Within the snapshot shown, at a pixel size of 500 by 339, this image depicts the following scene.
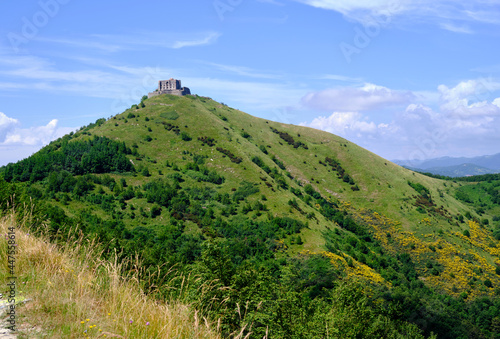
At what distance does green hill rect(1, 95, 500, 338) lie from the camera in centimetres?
7281

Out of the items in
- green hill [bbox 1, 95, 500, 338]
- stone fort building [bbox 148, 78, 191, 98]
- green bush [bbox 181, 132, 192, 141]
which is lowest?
green hill [bbox 1, 95, 500, 338]

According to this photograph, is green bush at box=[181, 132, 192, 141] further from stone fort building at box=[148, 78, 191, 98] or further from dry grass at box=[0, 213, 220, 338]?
dry grass at box=[0, 213, 220, 338]

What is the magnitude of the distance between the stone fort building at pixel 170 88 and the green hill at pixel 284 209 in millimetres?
26384

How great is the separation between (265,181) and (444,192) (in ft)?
310

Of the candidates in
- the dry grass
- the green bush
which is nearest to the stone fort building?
the green bush

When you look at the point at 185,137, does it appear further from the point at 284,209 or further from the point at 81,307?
the point at 81,307

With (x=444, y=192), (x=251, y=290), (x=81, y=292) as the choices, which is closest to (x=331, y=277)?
(x=251, y=290)

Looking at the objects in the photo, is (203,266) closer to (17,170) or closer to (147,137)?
(17,170)

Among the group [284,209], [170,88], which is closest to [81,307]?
[284,209]

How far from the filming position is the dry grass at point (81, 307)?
5.02 meters

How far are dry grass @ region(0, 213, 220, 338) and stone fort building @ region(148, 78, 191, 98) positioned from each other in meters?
182

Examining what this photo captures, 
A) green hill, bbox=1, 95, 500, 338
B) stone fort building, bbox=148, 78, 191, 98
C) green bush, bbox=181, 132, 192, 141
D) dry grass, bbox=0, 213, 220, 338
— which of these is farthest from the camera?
stone fort building, bbox=148, 78, 191, 98

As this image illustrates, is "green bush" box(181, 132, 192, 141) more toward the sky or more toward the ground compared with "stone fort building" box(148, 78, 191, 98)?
more toward the ground

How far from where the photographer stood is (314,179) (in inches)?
5502
